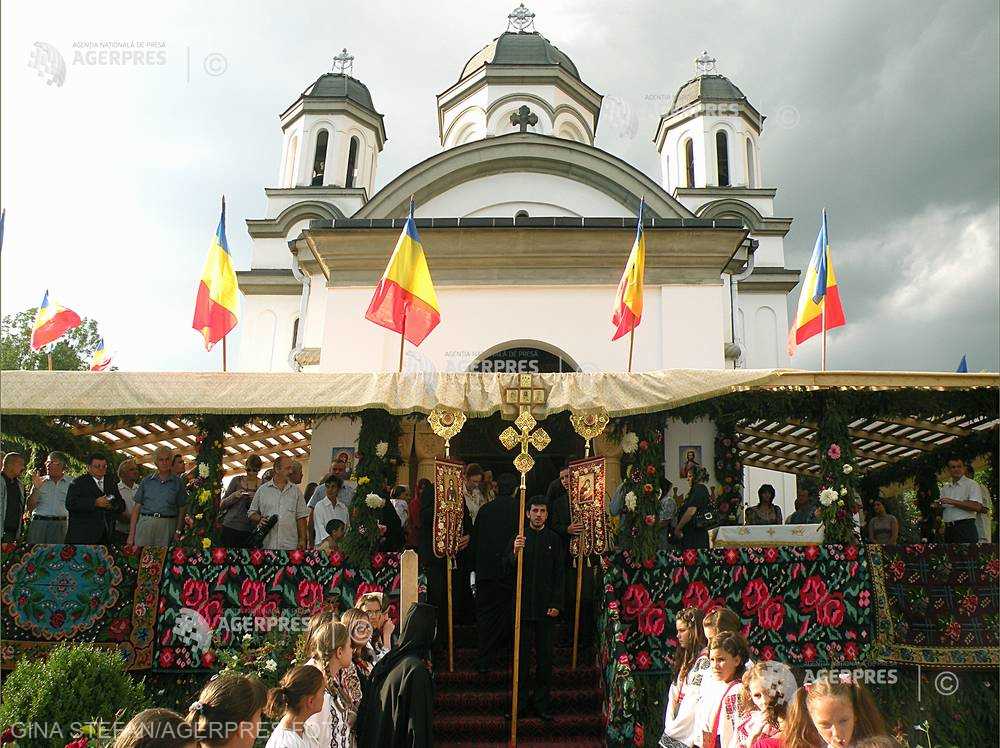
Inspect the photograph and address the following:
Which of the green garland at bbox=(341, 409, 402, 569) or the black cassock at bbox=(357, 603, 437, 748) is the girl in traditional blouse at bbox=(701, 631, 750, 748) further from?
the green garland at bbox=(341, 409, 402, 569)

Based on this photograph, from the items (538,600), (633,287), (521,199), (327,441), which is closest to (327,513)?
(538,600)

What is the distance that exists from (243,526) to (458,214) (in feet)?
33.6

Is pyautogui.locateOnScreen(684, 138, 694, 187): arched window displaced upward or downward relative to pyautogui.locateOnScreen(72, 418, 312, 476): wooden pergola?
upward

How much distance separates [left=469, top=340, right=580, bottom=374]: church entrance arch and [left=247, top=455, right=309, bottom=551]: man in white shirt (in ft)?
19.4

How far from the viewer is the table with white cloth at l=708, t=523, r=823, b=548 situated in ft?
25.6

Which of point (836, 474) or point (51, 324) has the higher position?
point (51, 324)

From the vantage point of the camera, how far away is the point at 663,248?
14148mm

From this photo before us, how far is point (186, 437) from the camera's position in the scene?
1068 centimetres

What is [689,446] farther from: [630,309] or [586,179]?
[586,179]

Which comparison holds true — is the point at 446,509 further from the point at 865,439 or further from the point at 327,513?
the point at 865,439

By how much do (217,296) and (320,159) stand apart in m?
12.1

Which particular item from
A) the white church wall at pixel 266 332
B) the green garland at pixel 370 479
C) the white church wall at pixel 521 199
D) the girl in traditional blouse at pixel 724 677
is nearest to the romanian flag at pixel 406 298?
the green garland at pixel 370 479

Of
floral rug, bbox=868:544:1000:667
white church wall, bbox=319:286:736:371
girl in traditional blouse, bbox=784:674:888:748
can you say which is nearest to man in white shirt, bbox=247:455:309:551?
white church wall, bbox=319:286:736:371

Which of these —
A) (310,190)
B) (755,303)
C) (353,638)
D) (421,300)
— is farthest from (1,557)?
(755,303)
